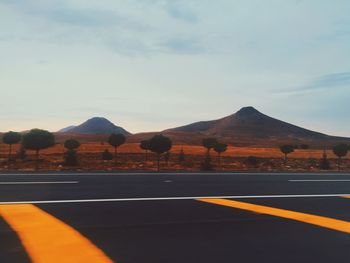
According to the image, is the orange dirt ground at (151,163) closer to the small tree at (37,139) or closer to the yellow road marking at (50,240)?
the small tree at (37,139)

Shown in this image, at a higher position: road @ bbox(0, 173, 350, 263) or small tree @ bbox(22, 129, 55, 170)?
small tree @ bbox(22, 129, 55, 170)

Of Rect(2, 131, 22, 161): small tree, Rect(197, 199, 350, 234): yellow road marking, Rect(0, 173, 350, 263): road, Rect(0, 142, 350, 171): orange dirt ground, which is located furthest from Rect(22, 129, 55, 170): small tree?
Rect(197, 199, 350, 234): yellow road marking

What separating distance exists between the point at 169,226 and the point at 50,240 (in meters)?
1.63

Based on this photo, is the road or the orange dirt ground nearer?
the road

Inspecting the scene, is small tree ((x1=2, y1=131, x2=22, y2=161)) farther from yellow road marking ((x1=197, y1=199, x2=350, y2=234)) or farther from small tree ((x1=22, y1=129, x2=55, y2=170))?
yellow road marking ((x1=197, y1=199, x2=350, y2=234))

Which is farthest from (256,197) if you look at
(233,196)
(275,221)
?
(275,221)

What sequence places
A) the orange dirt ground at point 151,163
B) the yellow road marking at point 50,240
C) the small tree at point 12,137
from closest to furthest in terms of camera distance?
1. the yellow road marking at point 50,240
2. the orange dirt ground at point 151,163
3. the small tree at point 12,137

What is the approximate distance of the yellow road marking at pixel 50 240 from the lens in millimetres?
4445

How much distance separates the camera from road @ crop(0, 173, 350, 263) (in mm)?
4684

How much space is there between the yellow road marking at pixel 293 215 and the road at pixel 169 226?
0.02 meters

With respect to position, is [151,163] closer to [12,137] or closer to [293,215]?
[12,137]

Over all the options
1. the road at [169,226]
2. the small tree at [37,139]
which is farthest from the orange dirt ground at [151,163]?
the road at [169,226]

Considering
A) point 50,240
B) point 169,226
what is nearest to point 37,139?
point 169,226

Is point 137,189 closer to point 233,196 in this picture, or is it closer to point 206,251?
point 233,196
